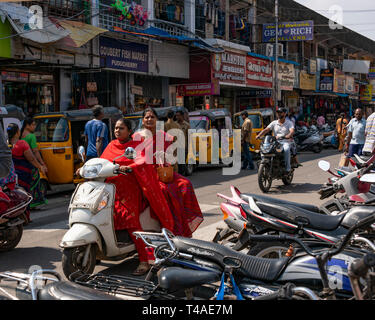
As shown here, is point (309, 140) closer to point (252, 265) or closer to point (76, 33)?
point (76, 33)

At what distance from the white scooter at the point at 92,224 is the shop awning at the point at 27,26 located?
30.8ft

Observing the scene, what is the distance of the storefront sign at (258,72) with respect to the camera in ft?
85.2

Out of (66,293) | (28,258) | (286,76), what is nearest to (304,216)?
(66,293)

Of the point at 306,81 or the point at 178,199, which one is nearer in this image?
the point at 178,199

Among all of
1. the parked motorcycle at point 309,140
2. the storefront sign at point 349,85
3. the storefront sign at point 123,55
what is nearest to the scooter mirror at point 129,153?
the storefront sign at point 123,55

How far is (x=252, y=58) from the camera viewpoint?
1039 inches

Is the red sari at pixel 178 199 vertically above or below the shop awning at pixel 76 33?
below

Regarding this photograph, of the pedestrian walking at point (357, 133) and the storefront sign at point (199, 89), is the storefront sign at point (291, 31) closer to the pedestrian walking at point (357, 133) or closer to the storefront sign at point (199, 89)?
the storefront sign at point (199, 89)

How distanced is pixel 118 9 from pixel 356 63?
30.4 m

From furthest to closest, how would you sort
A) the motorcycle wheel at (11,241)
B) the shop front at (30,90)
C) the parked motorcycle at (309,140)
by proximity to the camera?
the parked motorcycle at (309,140)
the shop front at (30,90)
the motorcycle wheel at (11,241)

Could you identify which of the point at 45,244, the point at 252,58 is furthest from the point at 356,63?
the point at 45,244

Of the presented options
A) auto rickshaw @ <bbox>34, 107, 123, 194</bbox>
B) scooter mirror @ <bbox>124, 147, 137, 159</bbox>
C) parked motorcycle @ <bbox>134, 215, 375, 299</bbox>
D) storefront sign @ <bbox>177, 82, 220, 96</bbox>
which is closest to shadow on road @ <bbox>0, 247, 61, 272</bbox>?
scooter mirror @ <bbox>124, 147, 137, 159</bbox>

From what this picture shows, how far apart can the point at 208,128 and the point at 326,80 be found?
2272 centimetres

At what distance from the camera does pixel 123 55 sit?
1825cm
